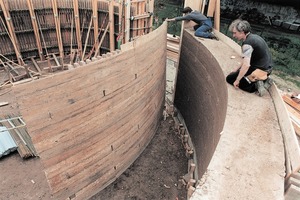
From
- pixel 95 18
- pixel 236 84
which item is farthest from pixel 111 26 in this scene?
pixel 236 84

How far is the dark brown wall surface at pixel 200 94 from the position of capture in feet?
24.3

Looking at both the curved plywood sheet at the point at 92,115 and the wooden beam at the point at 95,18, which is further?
the wooden beam at the point at 95,18

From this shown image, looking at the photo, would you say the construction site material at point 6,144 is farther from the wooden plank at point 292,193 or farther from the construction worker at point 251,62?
the wooden plank at point 292,193

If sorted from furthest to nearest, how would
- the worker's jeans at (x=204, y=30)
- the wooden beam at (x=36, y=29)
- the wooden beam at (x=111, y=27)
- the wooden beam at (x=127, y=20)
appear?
the wooden beam at (x=36, y=29) < the wooden beam at (x=111, y=27) < the wooden beam at (x=127, y=20) < the worker's jeans at (x=204, y=30)

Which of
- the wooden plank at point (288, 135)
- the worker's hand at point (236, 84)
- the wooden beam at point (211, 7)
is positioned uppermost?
the wooden beam at point (211, 7)

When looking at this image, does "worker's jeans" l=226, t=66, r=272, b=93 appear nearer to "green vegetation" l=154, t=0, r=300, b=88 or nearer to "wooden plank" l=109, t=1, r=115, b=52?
"wooden plank" l=109, t=1, r=115, b=52

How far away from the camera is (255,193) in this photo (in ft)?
12.5

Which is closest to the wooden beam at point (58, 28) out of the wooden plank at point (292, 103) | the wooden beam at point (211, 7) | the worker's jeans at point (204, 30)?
the worker's jeans at point (204, 30)

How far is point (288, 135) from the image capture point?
4.73m

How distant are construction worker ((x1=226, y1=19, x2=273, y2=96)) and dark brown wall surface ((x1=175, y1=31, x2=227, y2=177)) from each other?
565mm

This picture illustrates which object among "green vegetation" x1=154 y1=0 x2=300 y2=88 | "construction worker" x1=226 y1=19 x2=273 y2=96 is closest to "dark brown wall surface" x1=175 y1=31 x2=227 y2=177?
"construction worker" x1=226 y1=19 x2=273 y2=96

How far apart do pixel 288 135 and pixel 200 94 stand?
15.9ft

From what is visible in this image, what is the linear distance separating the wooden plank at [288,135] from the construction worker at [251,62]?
448mm

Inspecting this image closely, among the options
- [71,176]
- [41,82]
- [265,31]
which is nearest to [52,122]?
[41,82]
